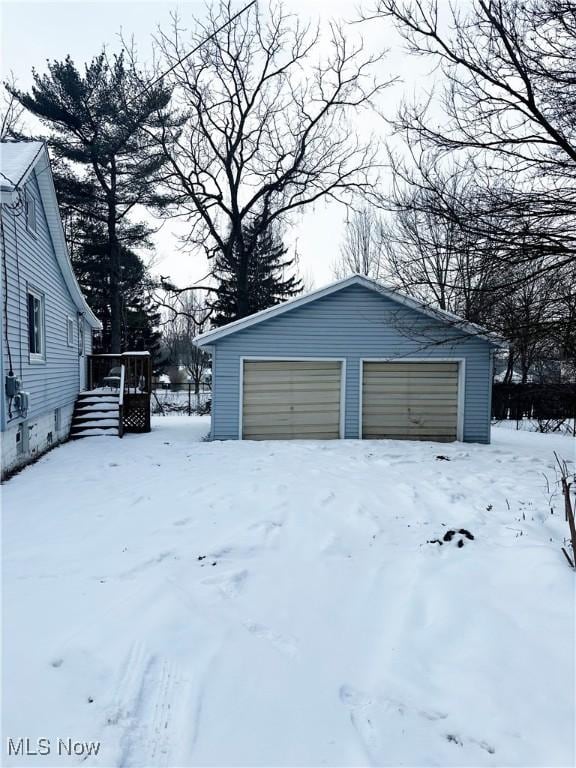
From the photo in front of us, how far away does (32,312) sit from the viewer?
28.1ft

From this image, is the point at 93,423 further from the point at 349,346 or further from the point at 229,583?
the point at 229,583

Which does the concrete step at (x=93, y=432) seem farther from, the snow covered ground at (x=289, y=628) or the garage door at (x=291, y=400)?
the snow covered ground at (x=289, y=628)

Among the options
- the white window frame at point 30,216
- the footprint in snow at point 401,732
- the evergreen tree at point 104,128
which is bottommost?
the footprint in snow at point 401,732

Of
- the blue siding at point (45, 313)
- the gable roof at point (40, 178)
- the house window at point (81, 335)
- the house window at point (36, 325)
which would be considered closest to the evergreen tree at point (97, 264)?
the house window at point (81, 335)

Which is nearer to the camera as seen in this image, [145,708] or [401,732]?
[401,732]

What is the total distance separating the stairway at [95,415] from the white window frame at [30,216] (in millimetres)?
4852

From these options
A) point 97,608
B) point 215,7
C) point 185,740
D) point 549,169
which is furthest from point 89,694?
point 215,7

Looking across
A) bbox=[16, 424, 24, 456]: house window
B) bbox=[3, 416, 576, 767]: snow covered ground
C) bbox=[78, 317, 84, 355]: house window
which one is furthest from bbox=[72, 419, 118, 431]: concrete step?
bbox=[3, 416, 576, 767]: snow covered ground

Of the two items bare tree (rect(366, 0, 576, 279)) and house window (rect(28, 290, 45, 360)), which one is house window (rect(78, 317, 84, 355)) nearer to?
house window (rect(28, 290, 45, 360))

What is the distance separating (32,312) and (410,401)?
856cm

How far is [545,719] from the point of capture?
2.08 m

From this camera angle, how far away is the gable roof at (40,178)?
6.56m

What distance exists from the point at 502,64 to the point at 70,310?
11.2 metres

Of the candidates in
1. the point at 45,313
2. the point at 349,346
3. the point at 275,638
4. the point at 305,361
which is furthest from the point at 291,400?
the point at 275,638
